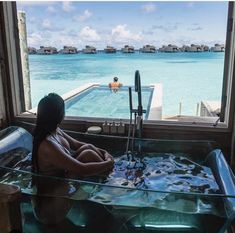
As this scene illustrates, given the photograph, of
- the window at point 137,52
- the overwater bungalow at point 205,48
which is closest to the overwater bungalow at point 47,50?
the window at point 137,52

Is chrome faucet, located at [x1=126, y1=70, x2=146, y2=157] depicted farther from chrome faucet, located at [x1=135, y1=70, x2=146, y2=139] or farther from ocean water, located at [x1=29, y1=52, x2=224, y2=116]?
ocean water, located at [x1=29, y1=52, x2=224, y2=116]

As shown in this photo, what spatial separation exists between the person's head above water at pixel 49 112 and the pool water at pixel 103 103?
1.17 metres

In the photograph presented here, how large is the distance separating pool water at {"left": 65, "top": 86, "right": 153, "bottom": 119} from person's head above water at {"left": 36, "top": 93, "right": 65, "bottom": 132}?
3.85 feet

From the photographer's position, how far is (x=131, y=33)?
3.26 metres

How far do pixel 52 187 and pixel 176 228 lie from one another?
33.0 inches

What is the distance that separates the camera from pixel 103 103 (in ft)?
12.8

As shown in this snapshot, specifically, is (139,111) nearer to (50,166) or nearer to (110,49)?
(50,166)

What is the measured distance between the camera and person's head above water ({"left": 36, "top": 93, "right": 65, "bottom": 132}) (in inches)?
76.3

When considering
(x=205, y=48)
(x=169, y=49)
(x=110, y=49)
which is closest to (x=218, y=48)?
(x=205, y=48)

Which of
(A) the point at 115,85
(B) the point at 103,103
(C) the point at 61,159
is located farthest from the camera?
(B) the point at 103,103

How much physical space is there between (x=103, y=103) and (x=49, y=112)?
2.00 m

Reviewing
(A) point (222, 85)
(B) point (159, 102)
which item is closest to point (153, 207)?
(A) point (222, 85)

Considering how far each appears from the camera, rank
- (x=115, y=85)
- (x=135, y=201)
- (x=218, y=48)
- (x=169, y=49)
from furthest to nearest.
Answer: (x=115, y=85), (x=169, y=49), (x=218, y=48), (x=135, y=201)

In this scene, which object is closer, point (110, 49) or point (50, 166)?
point (50, 166)
